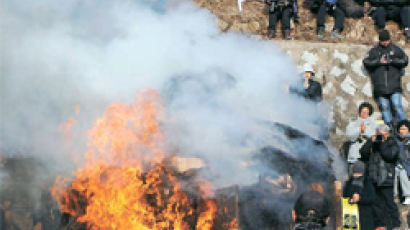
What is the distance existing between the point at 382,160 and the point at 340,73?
9.46 feet

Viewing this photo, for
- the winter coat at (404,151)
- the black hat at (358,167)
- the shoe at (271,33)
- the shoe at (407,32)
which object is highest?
the shoe at (407,32)

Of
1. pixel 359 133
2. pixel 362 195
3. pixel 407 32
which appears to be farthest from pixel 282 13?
pixel 362 195

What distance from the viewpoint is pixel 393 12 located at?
1336 cm

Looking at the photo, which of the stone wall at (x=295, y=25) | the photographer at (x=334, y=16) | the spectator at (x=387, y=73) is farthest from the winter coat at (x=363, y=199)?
the photographer at (x=334, y=16)

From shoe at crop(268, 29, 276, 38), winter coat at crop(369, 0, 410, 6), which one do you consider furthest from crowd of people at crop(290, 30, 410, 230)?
winter coat at crop(369, 0, 410, 6)

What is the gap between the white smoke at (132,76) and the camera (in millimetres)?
7688

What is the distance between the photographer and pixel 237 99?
28.3ft

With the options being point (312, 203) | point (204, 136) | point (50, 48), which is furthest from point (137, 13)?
point (312, 203)

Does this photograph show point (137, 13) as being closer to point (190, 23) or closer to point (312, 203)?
point (190, 23)

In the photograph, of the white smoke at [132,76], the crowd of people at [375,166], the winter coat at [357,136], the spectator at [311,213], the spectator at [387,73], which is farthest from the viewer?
the spectator at [387,73]

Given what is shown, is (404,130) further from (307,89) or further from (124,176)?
(124,176)

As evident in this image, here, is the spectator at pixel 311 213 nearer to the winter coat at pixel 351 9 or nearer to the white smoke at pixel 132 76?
the white smoke at pixel 132 76

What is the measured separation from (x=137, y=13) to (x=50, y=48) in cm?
121

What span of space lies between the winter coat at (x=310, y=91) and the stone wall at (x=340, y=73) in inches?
72.0
